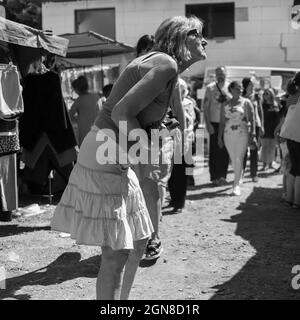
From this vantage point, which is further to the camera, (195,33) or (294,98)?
(294,98)

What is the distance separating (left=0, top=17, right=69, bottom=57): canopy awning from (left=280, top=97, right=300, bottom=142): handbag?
9.32ft

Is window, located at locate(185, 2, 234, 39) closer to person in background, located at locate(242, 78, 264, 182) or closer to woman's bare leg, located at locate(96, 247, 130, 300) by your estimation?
person in background, located at locate(242, 78, 264, 182)

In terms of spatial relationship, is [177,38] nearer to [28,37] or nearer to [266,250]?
[266,250]

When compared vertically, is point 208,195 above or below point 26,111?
below

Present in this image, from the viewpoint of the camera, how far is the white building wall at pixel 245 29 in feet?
63.5

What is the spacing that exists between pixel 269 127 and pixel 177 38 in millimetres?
9000

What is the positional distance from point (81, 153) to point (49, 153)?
4067 millimetres

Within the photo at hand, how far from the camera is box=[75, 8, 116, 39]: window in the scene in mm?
19969

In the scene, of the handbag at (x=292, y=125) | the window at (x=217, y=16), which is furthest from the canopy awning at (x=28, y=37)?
the window at (x=217, y=16)

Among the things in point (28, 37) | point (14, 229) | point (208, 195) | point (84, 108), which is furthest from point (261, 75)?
point (14, 229)

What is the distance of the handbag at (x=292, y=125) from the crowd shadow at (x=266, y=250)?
3.33 ft

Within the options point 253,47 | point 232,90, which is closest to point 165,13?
point 253,47

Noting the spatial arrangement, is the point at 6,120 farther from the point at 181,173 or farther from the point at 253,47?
the point at 253,47

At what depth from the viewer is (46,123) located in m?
6.80
